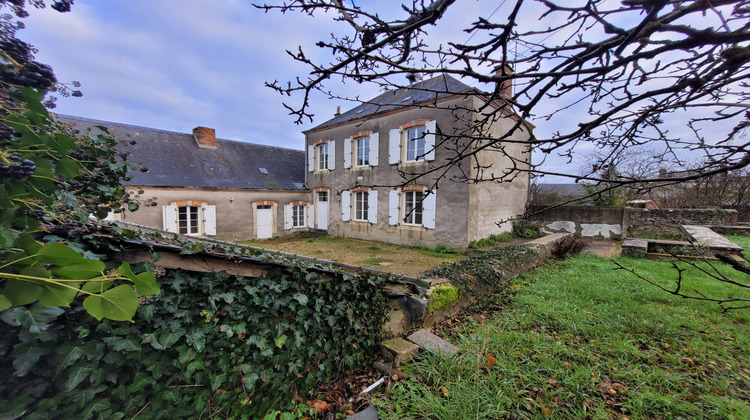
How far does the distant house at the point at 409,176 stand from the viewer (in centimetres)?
895

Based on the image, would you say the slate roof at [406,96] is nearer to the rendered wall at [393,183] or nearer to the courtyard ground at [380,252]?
the rendered wall at [393,183]

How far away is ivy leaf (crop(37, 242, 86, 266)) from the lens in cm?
53

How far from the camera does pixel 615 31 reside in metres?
1.51

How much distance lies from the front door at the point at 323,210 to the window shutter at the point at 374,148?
3.47 m

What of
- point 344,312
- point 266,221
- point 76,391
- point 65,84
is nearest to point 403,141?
point 266,221

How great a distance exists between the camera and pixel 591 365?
2.66m

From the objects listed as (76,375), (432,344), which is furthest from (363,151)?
(76,375)

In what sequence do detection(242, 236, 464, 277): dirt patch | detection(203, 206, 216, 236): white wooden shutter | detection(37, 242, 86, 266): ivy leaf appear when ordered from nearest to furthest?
detection(37, 242, 86, 266): ivy leaf < detection(242, 236, 464, 277): dirt patch < detection(203, 206, 216, 236): white wooden shutter

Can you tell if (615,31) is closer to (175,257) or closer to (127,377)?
(175,257)

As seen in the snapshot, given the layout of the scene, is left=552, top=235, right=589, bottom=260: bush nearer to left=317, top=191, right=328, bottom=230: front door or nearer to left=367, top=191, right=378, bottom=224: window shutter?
left=367, top=191, right=378, bottom=224: window shutter

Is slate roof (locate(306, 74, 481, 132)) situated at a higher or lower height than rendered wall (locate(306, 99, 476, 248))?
higher

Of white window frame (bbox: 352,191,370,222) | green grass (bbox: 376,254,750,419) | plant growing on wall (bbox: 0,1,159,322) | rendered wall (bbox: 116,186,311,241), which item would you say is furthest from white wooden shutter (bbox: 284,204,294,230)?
plant growing on wall (bbox: 0,1,159,322)

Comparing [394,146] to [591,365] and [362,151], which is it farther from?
[591,365]

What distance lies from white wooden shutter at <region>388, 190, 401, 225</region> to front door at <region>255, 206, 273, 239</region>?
585 centimetres
